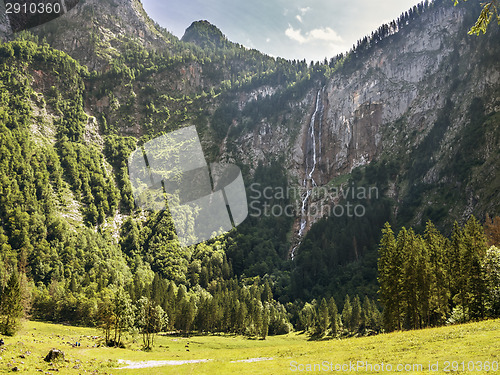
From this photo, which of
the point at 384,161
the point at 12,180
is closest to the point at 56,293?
the point at 12,180

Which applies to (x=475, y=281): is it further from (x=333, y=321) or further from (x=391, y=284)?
(x=333, y=321)

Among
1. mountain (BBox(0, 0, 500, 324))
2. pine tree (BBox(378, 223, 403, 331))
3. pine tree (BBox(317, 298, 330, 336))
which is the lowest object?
pine tree (BBox(317, 298, 330, 336))

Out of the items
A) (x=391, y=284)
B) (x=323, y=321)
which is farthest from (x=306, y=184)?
(x=391, y=284)

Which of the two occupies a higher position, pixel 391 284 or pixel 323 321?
pixel 391 284

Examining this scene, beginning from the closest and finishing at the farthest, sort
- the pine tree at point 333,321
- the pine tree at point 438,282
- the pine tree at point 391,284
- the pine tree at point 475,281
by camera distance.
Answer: the pine tree at point 475,281, the pine tree at point 391,284, the pine tree at point 438,282, the pine tree at point 333,321

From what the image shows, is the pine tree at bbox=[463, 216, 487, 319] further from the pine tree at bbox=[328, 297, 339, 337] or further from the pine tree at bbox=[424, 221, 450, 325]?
the pine tree at bbox=[328, 297, 339, 337]

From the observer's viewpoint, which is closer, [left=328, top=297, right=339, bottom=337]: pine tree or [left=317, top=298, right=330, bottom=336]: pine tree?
[left=328, top=297, right=339, bottom=337]: pine tree

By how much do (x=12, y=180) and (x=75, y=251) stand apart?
135 feet

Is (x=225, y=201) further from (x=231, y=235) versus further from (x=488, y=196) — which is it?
(x=488, y=196)

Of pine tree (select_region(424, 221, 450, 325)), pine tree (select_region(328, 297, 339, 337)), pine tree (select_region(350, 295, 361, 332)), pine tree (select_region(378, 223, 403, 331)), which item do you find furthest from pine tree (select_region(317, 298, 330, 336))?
pine tree (select_region(378, 223, 403, 331))

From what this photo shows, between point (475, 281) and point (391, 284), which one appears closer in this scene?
point (475, 281)

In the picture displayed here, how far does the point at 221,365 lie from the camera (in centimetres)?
3366

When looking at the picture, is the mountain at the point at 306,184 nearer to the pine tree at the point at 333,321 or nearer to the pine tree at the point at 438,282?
the pine tree at the point at 333,321

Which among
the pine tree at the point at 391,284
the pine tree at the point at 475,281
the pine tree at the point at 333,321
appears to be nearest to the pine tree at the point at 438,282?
the pine tree at the point at 391,284
